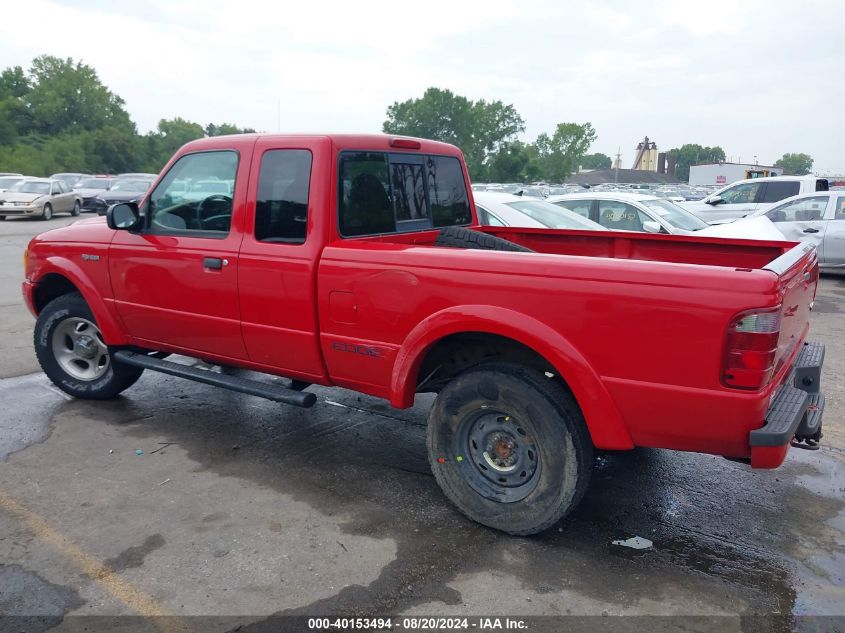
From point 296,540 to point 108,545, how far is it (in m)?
0.92

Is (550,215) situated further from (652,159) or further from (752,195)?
(652,159)

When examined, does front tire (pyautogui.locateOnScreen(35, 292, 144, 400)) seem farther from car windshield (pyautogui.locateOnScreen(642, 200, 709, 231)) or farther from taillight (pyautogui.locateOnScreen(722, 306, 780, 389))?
car windshield (pyautogui.locateOnScreen(642, 200, 709, 231))

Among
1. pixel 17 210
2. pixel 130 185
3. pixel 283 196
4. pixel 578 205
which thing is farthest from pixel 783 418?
pixel 130 185

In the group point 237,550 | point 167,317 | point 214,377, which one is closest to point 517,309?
point 237,550

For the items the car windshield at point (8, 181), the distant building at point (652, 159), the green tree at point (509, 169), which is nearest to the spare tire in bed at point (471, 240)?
the car windshield at point (8, 181)

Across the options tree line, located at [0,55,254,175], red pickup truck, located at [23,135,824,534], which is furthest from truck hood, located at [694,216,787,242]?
tree line, located at [0,55,254,175]

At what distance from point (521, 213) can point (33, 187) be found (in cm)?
2135

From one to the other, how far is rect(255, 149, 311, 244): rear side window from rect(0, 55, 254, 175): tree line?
6199 centimetres

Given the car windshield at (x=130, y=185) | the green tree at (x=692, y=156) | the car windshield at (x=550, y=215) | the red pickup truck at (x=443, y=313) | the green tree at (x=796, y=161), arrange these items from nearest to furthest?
the red pickup truck at (x=443, y=313) < the car windshield at (x=550, y=215) < the car windshield at (x=130, y=185) < the green tree at (x=692, y=156) < the green tree at (x=796, y=161)

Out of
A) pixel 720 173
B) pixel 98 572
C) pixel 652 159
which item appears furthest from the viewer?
pixel 652 159

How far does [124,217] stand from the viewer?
4859 millimetres

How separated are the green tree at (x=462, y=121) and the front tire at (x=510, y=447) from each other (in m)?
102

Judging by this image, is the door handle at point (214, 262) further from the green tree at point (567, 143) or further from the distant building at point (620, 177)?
the green tree at point (567, 143)

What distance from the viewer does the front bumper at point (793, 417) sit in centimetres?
302
